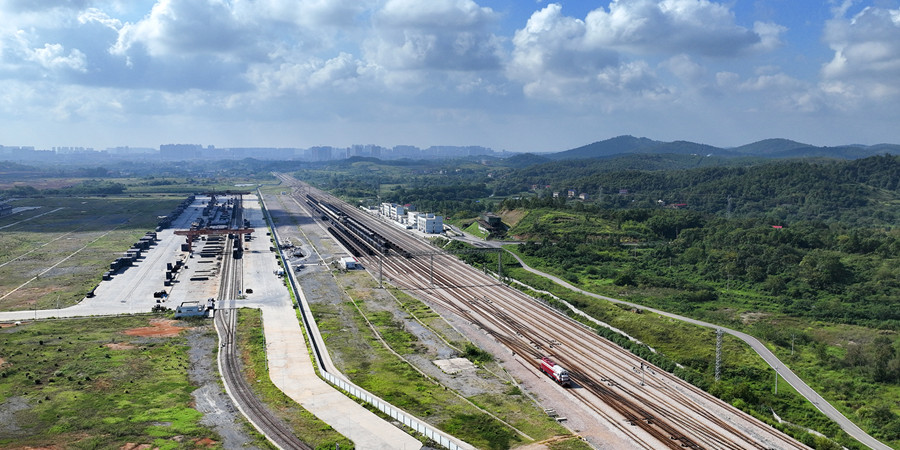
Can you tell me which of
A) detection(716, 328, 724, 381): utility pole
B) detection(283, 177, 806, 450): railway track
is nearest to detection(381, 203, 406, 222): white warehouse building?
detection(283, 177, 806, 450): railway track

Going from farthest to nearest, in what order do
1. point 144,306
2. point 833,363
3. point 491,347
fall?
1. point 144,306
2. point 491,347
3. point 833,363

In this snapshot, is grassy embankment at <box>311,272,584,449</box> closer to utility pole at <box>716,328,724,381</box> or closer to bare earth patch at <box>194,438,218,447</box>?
bare earth patch at <box>194,438,218,447</box>

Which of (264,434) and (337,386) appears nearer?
(264,434)

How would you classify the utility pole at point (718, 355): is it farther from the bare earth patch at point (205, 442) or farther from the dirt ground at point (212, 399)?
the bare earth patch at point (205, 442)

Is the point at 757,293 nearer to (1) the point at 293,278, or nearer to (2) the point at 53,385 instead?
(1) the point at 293,278

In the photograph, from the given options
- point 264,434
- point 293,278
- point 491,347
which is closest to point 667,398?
point 491,347

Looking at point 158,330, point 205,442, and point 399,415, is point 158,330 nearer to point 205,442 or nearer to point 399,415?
point 205,442

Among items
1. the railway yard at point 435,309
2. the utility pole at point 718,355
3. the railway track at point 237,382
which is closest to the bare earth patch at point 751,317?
the utility pole at point 718,355
